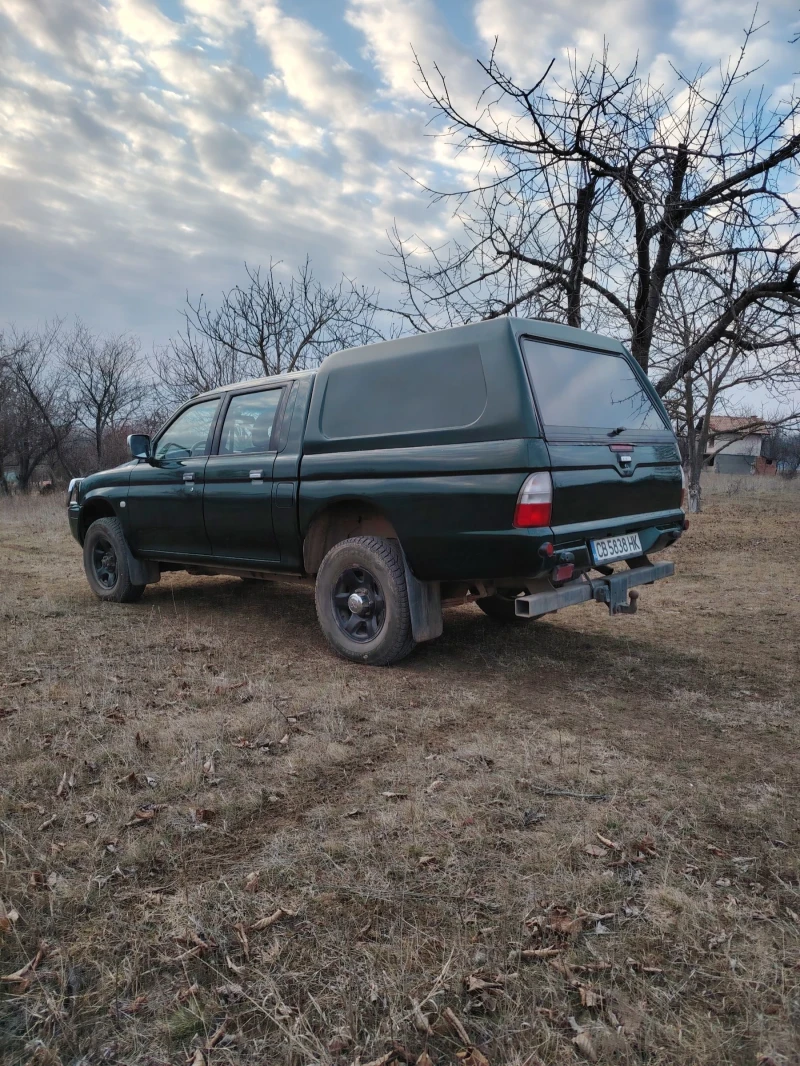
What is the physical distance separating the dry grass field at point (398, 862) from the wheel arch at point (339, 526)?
2.54 ft

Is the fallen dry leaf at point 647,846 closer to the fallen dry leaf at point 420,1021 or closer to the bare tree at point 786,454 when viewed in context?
the fallen dry leaf at point 420,1021

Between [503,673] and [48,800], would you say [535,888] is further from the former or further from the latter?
[503,673]

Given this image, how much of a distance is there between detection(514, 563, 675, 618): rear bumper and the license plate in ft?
0.44

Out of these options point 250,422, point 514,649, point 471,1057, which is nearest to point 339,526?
point 250,422

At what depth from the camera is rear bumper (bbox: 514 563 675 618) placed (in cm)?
388

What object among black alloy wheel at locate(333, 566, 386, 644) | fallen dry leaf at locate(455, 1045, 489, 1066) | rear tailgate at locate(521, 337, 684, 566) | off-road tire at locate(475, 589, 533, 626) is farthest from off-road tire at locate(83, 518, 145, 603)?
fallen dry leaf at locate(455, 1045, 489, 1066)

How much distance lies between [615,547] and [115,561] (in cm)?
462

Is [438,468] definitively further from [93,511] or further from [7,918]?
[93,511]

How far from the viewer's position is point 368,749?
128 inches

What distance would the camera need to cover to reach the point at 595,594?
13.7 ft

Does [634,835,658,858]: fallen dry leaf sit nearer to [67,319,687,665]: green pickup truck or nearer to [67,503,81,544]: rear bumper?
[67,319,687,665]: green pickup truck

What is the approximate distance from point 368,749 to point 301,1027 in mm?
1640

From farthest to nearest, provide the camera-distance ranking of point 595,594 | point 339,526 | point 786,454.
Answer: point 786,454 < point 339,526 < point 595,594

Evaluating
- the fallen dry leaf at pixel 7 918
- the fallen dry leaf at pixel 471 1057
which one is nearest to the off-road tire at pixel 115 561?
the fallen dry leaf at pixel 7 918
